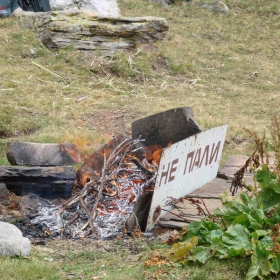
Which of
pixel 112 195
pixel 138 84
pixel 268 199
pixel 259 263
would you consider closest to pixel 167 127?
pixel 112 195

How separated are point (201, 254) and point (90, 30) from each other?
8.46 m

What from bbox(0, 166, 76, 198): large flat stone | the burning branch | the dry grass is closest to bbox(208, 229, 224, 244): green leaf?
the burning branch

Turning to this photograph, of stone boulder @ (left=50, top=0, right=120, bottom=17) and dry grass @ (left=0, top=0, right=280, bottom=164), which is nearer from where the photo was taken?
dry grass @ (left=0, top=0, right=280, bottom=164)

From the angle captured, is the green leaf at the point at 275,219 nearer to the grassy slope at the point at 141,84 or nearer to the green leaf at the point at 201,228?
the green leaf at the point at 201,228

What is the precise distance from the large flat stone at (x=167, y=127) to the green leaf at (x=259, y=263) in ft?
8.94

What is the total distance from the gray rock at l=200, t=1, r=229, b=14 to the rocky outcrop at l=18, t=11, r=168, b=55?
4436mm

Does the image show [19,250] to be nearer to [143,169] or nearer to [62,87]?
[143,169]

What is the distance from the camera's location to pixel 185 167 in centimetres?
606

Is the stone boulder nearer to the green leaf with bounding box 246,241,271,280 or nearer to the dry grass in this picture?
the dry grass

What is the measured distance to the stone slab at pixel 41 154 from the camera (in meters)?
7.10

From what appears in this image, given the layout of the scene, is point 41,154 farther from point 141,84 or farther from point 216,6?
point 216,6

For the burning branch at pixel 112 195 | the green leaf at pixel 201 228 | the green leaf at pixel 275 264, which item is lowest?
the burning branch at pixel 112 195

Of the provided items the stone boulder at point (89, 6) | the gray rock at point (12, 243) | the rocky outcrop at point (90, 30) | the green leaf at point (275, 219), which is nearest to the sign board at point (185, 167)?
the green leaf at point (275, 219)

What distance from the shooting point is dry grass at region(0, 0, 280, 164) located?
9586 millimetres
